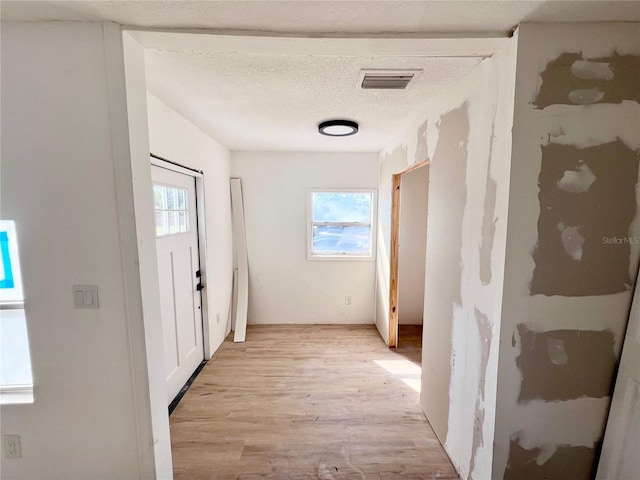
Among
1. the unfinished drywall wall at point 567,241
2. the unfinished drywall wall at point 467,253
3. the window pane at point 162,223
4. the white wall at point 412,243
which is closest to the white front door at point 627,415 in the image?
the unfinished drywall wall at point 567,241

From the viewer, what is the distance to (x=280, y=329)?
139 inches

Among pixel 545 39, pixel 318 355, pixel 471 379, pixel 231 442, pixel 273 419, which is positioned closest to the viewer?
pixel 545 39

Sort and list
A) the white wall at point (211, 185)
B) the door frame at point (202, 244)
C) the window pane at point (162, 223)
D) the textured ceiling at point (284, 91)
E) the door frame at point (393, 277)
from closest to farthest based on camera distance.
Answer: the textured ceiling at point (284, 91) < the white wall at point (211, 185) < the window pane at point (162, 223) < the door frame at point (202, 244) < the door frame at point (393, 277)

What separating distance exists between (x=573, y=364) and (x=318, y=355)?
7.16ft

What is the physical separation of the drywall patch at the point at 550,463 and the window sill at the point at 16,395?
2283mm

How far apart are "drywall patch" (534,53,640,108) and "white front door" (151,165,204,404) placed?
232cm

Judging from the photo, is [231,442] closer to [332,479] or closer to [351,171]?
[332,479]

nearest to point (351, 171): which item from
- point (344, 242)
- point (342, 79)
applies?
point (344, 242)

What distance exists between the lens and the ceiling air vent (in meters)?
1.45

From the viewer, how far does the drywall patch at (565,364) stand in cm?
117

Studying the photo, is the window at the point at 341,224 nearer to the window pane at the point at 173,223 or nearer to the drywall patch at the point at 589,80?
the window pane at the point at 173,223

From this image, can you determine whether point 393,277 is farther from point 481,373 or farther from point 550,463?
point 550,463

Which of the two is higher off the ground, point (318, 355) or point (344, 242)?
point (344, 242)

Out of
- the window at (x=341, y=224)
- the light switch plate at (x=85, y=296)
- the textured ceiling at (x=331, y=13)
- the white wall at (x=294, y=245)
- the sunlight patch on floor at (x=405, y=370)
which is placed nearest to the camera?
the textured ceiling at (x=331, y=13)
